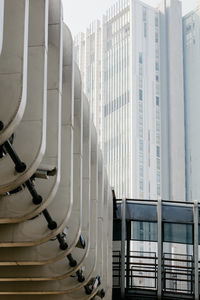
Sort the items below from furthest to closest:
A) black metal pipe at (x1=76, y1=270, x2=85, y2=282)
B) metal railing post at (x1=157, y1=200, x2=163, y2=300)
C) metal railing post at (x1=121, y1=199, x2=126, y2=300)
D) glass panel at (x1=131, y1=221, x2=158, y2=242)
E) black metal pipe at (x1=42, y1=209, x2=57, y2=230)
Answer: glass panel at (x1=131, y1=221, x2=158, y2=242) → metal railing post at (x1=121, y1=199, x2=126, y2=300) → metal railing post at (x1=157, y1=200, x2=163, y2=300) → black metal pipe at (x1=76, y1=270, x2=85, y2=282) → black metal pipe at (x1=42, y1=209, x2=57, y2=230)

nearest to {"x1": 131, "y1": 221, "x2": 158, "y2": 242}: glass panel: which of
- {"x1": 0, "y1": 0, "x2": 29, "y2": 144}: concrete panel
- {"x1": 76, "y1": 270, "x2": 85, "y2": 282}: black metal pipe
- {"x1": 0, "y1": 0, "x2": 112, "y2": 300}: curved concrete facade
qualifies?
{"x1": 0, "y1": 0, "x2": 112, "y2": 300}: curved concrete facade

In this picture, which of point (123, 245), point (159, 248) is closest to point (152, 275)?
point (159, 248)

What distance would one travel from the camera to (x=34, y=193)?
1208 centimetres

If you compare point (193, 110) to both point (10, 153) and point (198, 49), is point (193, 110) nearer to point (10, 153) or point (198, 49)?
point (198, 49)

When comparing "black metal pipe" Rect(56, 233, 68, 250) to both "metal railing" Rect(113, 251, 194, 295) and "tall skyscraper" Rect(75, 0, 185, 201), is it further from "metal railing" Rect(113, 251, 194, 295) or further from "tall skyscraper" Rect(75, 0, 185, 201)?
"tall skyscraper" Rect(75, 0, 185, 201)

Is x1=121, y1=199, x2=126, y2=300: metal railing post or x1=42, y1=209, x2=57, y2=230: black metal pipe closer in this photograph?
A: x1=42, y1=209, x2=57, y2=230: black metal pipe

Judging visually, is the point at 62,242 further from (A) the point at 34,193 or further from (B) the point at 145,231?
(B) the point at 145,231

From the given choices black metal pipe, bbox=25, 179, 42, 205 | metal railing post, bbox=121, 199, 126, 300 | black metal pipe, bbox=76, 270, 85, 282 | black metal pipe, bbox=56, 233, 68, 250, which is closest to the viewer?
black metal pipe, bbox=25, 179, 42, 205

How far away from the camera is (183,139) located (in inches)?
5281

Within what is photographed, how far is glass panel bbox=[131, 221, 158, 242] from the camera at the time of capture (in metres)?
32.7

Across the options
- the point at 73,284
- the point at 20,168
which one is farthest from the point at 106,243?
the point at 20,168

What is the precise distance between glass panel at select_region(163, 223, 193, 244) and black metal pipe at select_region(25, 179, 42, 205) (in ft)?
68.0

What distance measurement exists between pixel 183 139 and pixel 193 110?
626 centimetres

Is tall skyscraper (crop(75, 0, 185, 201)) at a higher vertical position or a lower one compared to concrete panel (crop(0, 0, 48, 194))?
higher
